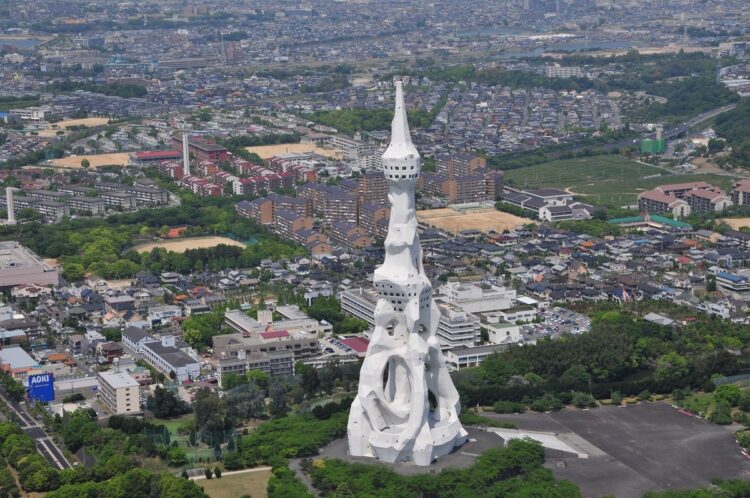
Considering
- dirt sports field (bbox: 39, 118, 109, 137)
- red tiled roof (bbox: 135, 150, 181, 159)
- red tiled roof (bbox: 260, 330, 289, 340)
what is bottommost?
dirt sports field (bbox: 39, 118, 109, 137)

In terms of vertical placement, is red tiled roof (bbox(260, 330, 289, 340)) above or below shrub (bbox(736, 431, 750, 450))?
above

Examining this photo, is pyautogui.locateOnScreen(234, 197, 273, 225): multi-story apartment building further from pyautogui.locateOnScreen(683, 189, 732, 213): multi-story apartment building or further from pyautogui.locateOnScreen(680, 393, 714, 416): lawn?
pyautogui.locateOnScreen(680, 393, 714, 416): lawn

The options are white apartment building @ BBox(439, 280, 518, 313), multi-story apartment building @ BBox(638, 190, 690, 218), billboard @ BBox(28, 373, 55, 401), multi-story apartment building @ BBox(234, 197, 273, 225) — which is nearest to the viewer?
billboard @ BBox(28, 373, 55, 401)

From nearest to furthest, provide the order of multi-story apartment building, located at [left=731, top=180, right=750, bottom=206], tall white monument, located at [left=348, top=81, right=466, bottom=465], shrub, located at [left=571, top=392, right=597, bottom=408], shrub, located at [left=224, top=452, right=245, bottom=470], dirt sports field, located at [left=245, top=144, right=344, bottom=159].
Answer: tall white monument, located at [left=348, top=81, right=466, bottom=465], shrub, located at [left=224, top=452, right=245, bottom=470], shrub, located at [left=571, top=392, right=597, bottom=408], multi-story apartment building, located at [left=731, top=180, right=750, bottom=206], dirt sports field, located at [left=245, top=144, right=344, bottom=159]

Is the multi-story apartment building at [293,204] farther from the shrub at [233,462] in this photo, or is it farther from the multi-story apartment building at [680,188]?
the shrub at [233,462]

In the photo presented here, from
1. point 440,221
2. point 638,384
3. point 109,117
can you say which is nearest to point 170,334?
point 638,384

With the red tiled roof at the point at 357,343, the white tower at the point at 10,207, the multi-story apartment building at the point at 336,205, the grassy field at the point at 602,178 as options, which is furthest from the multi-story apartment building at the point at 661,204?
the white tower at the point at 10,207

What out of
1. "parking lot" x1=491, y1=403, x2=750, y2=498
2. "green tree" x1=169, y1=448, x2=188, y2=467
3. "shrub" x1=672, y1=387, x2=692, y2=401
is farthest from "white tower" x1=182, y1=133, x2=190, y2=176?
"green tree" x1=169, y1=448, x2=188, y2=467
